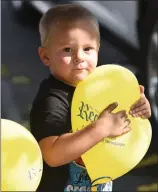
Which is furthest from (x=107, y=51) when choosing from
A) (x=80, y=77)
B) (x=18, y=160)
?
(x=18, y=160)

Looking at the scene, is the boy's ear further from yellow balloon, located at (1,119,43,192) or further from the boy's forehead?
yellow balloon, located at (1,119,43,192)

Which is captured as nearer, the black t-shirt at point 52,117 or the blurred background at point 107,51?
the black t-shirt at point 52,117

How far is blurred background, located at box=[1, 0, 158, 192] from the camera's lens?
1.67 m

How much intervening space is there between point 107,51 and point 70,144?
1.28 feet

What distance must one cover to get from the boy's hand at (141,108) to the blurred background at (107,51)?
0.09 meters

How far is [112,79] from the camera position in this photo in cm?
160

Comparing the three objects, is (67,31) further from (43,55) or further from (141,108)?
(141,108)

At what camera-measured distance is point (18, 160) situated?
57.1 inches

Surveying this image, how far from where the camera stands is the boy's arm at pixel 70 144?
155cm

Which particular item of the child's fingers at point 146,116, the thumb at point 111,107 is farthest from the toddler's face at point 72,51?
the child's fingers at point 146,116

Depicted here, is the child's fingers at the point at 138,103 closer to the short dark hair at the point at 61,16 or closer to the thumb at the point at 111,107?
the thumb at the point at 111,107

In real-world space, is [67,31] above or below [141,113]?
above

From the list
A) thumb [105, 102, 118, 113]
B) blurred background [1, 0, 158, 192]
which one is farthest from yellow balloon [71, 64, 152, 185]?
blurred background [1, 0, 158, 192]

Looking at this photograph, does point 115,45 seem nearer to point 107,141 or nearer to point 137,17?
point 137,17
